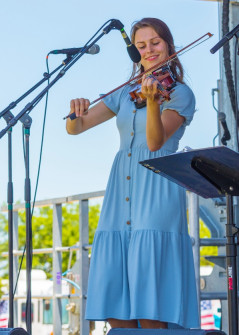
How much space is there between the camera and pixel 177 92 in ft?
8.91

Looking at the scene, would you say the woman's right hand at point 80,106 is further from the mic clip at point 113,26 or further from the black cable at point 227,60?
the black cable at point 227,60

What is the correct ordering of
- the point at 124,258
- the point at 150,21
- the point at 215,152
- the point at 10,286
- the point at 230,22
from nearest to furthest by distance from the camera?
the point at 215,152 < the point at 124,258 < the point at 150,21 < the point at 10,286 < the point at 230,22

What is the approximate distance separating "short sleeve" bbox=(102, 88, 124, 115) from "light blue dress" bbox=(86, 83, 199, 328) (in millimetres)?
164

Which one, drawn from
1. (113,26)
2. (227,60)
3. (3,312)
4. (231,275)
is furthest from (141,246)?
(3,312)

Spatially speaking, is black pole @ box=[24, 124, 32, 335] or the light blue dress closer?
the light blue dress

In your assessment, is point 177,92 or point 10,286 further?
point 10,286

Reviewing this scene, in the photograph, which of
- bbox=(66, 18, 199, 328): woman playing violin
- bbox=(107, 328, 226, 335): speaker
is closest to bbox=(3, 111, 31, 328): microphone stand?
bbox=(66, 18, 199, 328): woman playing violin

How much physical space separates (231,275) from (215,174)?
337mm

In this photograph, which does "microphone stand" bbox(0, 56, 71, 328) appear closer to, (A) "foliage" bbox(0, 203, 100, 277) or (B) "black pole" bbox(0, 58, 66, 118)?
(B) "black pole" bbox(0, 58, 66, 118)

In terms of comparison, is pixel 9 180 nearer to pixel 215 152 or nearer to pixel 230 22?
pixel 215 152

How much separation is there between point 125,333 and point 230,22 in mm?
2574

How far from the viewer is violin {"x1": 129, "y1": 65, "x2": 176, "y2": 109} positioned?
2.44 m

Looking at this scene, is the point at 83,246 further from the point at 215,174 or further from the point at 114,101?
the point at 215,174

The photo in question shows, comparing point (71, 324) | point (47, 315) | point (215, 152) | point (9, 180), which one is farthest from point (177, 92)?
point (47, 315)
